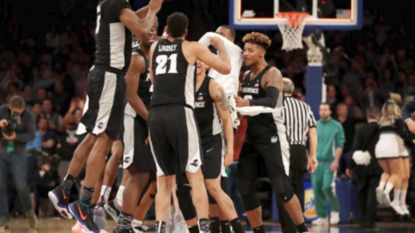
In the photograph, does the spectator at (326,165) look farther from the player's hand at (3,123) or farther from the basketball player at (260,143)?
the player's hand at (3,123)

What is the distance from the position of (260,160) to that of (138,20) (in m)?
2.46

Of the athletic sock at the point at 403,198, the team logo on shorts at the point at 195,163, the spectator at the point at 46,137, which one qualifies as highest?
the team logo on shorts at the point at 195,163

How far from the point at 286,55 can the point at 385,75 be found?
2537mm

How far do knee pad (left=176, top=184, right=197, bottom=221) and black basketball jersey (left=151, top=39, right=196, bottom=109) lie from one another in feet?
4.26

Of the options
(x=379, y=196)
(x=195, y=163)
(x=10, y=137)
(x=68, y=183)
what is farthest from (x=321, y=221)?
(x=68, y=183)

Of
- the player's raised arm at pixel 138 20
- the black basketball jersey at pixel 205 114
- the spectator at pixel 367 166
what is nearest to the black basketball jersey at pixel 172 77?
the player's raised arm at pixel 138 20

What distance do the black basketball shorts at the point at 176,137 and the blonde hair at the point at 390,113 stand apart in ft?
21.9

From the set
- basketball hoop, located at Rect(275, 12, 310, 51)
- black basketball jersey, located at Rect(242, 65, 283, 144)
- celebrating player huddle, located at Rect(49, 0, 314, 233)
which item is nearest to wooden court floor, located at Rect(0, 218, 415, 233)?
celebrating player huddle, located at Rect(49, 0, 314, 233)

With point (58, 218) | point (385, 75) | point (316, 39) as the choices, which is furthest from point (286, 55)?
point (58, 218)

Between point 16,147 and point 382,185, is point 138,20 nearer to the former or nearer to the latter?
point 16,147

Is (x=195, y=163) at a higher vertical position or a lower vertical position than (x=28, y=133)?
higher

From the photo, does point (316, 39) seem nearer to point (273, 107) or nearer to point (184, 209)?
point (273, 107)

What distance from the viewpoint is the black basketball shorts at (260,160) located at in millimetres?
8641

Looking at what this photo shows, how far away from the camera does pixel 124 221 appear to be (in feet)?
27.5
